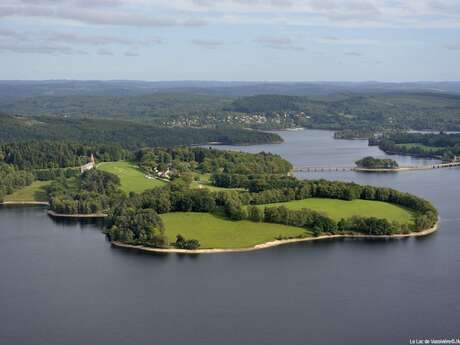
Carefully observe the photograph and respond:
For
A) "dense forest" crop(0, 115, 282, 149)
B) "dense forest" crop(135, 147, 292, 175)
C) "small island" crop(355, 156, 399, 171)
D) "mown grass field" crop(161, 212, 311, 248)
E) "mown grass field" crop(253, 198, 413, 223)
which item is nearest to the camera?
"mown grass field" crop(161, 212, 311, 248)

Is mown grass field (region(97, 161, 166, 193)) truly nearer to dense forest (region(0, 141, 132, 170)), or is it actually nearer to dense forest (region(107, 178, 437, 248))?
dense forest (region(0, 141, 132, 170))

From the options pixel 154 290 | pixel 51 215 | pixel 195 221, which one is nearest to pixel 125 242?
pixel 195 221

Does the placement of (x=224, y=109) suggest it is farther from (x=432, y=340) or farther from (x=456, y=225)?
(x=432, y=340)

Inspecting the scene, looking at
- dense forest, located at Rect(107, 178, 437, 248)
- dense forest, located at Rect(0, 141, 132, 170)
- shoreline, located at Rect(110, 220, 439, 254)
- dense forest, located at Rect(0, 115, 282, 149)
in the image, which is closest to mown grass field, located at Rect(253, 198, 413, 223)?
dense forest, located at Rect(107, 178, 437, 248)

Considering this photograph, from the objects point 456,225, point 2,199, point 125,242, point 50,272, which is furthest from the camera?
point 2,199

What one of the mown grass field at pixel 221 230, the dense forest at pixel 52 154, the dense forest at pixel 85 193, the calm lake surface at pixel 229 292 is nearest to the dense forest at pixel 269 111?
the dense forest at pixel 52 154

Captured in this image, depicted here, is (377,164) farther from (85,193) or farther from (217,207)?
(85,193)

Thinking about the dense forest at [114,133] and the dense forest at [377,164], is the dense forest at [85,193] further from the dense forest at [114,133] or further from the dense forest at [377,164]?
the dense forest at [114,133]
